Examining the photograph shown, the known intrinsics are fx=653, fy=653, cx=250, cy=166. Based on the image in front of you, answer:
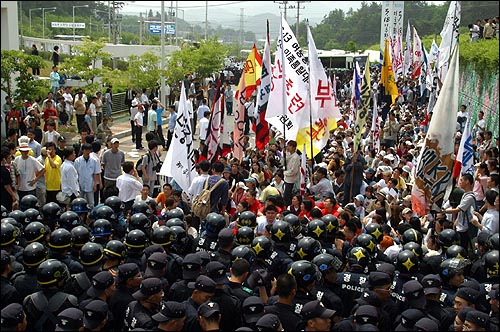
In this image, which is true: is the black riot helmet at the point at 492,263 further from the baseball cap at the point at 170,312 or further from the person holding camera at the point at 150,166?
the person holding camera at the point at 150,166

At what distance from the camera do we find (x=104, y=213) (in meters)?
8.11

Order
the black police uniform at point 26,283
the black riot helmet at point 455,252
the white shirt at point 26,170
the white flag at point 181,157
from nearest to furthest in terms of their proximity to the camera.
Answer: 1. the black police uniform at point 26,283
2. the black riot helmet at point 455,252
3. the white flag at point 181,157
4. the white shirt at point 26,170

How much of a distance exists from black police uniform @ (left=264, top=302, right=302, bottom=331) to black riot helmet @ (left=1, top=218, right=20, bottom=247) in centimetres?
310

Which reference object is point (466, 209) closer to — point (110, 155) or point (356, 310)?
point (356, 310)

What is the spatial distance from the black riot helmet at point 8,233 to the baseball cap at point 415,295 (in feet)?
13.7

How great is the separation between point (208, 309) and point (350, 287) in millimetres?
1757

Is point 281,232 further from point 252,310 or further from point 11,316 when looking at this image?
point 11,316

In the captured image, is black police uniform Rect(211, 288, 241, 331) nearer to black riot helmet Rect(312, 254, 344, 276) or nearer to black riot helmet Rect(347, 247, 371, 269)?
black riot helmet Rect(312, 254, 344, 276)

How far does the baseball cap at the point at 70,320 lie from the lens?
5066 millimetres

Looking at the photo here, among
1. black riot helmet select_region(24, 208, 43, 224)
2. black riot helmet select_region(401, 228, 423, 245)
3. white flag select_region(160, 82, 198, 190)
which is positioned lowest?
black riot helmet select_region(401, 228, 423, 245)

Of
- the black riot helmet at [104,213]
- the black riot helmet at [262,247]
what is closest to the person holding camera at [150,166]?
the black riot helmet at [104,213]

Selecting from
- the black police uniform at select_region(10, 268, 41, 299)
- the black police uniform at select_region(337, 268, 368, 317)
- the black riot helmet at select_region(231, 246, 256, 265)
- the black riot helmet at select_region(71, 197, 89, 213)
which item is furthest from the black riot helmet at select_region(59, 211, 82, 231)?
the black police uniform at select_region(337, 268, 368, 317)

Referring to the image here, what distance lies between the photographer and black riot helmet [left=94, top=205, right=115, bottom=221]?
8.10 metres

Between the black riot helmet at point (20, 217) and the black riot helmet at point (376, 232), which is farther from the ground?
the black riot helmet at point (20, 217)
